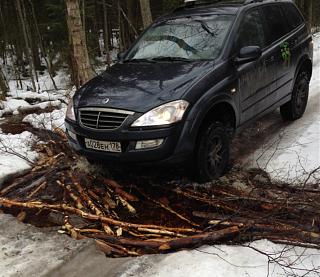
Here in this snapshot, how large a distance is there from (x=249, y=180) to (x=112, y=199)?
5.35 feet

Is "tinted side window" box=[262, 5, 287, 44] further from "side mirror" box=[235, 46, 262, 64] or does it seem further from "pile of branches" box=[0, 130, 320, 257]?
"pile of branches" box=[0, 130, 320, 257]

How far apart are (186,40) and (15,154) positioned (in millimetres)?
2926

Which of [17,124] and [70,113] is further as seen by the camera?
[17,124]

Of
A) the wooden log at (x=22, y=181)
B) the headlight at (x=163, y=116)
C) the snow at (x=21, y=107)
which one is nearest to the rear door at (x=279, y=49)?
the headlight at (x=163, y=116)

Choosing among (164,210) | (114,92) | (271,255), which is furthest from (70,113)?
(271,255)

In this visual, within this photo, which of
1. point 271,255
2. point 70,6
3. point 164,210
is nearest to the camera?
point 271,255

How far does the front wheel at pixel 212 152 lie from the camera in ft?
14.7

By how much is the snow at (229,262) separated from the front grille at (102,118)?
1.43m

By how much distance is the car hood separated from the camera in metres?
4.25

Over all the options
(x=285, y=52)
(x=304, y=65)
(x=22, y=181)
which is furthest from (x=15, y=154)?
(x=304, y=65)

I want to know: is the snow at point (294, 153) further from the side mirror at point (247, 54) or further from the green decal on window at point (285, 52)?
the side mirror at point (247, 54)

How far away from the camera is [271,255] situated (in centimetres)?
335

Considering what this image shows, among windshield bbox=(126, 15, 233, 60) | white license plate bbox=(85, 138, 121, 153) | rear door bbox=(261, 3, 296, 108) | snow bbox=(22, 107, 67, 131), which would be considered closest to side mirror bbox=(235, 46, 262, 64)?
windshield bbox=(126, 15, 233, 60)

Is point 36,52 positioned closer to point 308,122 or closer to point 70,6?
point 70,6
